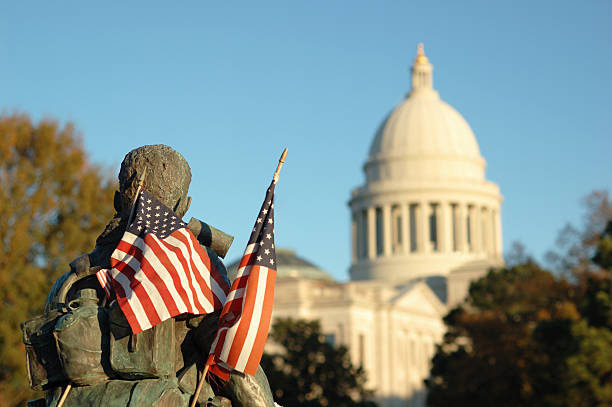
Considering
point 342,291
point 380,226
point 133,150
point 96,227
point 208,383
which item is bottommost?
point 208,383

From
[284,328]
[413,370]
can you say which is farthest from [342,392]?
[413,370]

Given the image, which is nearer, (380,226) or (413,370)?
(413,370)

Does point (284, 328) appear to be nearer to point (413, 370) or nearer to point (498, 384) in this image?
point (498, 384)

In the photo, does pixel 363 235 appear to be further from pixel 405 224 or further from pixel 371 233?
pixel 405 224

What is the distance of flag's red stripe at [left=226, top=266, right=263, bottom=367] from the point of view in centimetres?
539

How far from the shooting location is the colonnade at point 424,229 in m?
109

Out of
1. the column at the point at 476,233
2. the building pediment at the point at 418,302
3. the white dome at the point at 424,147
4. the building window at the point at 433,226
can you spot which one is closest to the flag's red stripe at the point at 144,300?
the building pediment at the point at 418,302

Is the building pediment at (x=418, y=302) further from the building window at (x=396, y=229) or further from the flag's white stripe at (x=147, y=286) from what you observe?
the flag's white stripe at (x=147, y=286)

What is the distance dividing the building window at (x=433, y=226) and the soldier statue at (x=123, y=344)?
105 meters

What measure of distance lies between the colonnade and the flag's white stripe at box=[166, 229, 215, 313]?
10275cm

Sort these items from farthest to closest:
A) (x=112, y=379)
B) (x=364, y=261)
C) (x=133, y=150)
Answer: (x=364, y=261), (x=133, y=150), (x=112, y=379)

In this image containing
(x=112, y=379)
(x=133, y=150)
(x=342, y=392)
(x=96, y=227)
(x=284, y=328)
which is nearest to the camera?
(x=112, y=379)

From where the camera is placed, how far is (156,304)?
17.8 feet

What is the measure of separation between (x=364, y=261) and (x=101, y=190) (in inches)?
3173
